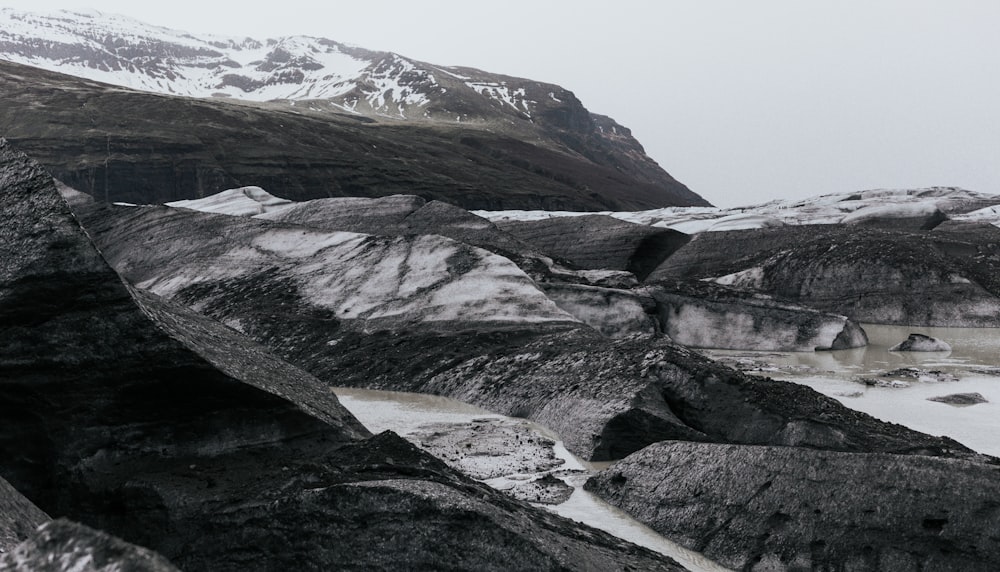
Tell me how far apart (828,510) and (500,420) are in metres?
5.76

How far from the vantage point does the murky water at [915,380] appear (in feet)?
38.7

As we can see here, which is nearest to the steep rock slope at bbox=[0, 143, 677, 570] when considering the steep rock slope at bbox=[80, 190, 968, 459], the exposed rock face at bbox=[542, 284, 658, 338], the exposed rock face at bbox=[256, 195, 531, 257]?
the steep rock slope at bbox=[80, 190, 968, 459]

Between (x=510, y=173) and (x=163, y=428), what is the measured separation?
287 ft

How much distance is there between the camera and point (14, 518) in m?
4.33

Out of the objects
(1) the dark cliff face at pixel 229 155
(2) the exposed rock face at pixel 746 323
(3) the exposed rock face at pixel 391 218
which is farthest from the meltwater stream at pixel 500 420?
(1) the dark cliff face at pixel 229 155

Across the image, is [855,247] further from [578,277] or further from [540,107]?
[540,107]

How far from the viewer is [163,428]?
628cm

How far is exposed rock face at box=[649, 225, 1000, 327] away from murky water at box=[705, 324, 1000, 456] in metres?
1.35

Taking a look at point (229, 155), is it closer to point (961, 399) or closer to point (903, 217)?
point (903, 217)

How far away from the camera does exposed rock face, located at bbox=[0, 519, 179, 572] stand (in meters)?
2.27

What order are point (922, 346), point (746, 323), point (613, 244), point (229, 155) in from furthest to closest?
point (229, 155) → point (613, 244) → point (746, 323) → point (922, 346)

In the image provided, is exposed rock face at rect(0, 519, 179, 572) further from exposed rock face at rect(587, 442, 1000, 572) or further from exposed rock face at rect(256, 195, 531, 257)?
exposed rock face at rect(256, 195, 531, 257)

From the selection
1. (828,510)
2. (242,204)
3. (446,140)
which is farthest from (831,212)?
(446,140)

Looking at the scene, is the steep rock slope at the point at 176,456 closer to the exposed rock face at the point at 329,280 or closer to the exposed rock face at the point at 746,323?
the exposed rock face at the point at 329,280
